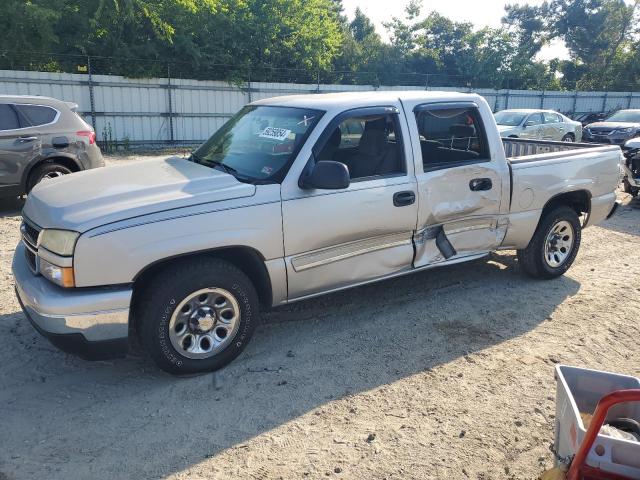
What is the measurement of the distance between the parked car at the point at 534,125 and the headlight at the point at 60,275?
1480 cm

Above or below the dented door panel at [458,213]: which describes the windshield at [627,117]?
above

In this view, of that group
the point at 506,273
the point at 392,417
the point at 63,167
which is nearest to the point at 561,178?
the point at 506,273

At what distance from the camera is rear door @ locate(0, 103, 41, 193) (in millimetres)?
7840

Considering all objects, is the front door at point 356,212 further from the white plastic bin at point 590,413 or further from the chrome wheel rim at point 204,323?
the white plastic bin at point 590,413

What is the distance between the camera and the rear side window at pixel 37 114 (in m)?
8.07

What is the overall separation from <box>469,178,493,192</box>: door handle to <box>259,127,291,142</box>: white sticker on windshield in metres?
1.75

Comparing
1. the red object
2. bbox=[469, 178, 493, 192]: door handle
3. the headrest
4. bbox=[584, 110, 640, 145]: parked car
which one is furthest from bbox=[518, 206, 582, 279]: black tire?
bbox=[584, 110, 640, 145]: parked car

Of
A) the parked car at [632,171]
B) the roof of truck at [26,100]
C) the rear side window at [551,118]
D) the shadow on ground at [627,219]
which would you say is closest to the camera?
the roof of truck at [26,100]

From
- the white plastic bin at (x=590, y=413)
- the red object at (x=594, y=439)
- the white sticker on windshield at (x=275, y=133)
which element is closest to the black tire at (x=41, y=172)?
the white sticker on windshield at (x=275, y=133)

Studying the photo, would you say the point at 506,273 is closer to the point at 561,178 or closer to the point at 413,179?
the point at 561,178

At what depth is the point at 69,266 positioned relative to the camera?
325 centimetres

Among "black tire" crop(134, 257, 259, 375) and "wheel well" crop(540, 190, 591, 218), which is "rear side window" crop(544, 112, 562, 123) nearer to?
"wheel well" crop(540, 190, 591, 218)

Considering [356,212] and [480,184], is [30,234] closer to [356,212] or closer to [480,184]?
[356,212]

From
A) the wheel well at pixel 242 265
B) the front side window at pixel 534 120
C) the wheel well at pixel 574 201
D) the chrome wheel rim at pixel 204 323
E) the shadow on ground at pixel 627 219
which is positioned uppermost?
the front side window at pixel 534 120
